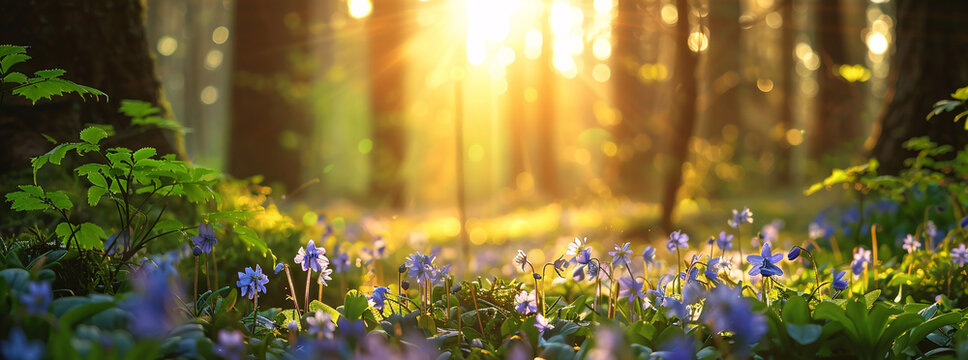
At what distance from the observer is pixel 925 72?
4.38 m

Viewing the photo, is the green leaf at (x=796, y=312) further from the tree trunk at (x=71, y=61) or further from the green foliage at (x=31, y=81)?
the tree trunk at (x=71, y=61)

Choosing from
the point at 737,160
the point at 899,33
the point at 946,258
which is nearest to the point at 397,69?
the point at 737,160

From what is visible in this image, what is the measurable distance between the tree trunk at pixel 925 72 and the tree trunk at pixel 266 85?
6339 mm

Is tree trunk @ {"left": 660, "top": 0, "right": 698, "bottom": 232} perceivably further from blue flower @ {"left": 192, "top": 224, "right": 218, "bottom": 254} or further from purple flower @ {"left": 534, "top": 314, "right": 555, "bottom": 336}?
blue flower @ {"left": 192, "top": 224, "right": 218, "bottom": 254}

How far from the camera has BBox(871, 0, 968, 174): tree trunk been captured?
4.29m

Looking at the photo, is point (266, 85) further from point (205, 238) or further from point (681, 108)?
point (205, 238)

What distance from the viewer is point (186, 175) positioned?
1.99 m

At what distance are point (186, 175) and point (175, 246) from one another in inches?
50.9

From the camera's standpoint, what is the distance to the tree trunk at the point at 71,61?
2906 millimetres

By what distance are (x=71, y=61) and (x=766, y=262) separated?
10.8 feet

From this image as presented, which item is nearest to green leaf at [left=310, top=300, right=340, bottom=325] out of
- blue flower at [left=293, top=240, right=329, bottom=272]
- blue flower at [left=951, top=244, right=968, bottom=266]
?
blue flower at [left=293, top=240, right=329, bottom=272]

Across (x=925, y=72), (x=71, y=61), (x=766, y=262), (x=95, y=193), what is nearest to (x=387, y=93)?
(x=71, y=61)

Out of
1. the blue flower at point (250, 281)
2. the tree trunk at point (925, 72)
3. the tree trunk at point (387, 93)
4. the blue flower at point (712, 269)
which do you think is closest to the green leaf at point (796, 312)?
the blue flower at point (712, 269)

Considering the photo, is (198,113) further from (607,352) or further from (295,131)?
(607,352)
